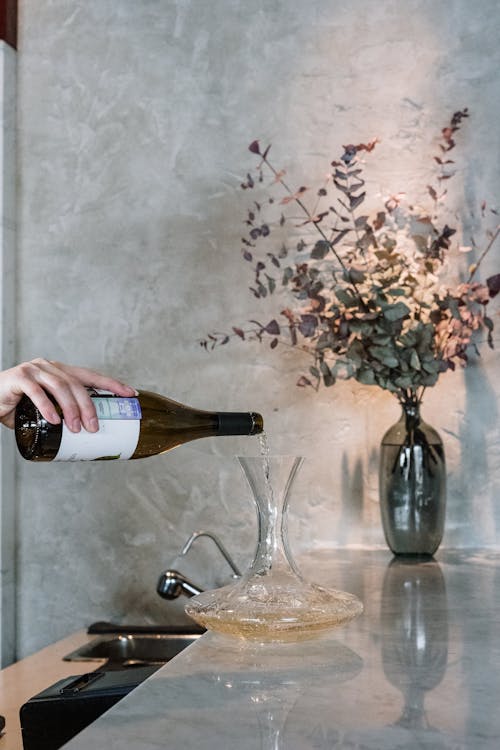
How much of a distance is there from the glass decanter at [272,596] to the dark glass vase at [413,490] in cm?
67

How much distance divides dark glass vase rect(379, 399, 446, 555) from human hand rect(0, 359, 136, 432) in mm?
816

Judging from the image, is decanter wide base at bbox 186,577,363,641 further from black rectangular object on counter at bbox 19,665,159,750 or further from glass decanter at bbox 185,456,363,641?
black rectangular object on counter at bbox 19,665,159,750

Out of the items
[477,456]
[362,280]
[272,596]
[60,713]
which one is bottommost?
[60,713]

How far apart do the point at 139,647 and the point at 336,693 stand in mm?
1223

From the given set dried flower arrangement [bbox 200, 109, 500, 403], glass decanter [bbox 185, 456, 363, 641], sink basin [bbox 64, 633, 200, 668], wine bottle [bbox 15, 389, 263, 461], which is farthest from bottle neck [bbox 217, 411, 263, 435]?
sink basin [bbox 64, 633, 200, 668]

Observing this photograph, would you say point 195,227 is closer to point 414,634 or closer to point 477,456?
point 477,456

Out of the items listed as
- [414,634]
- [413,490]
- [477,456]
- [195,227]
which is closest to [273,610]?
[414,634]

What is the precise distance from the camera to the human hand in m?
0.97

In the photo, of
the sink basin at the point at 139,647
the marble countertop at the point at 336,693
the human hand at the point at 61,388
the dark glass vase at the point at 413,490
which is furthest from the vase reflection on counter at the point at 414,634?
the sink basin at the point at 139,647

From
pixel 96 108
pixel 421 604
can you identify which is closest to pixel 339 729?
pixel 421 604

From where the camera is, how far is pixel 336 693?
0.76 m

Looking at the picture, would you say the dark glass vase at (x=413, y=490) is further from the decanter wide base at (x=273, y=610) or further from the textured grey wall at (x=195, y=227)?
the decanter wide base at (x=273, y=610)

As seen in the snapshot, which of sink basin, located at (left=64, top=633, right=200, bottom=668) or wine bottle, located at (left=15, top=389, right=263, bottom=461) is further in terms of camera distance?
sink basin, located at (left=64, top=633, right=200, bottom=668)

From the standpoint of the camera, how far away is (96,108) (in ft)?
7.21
